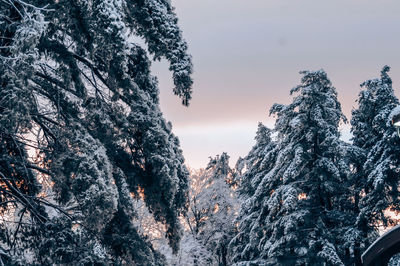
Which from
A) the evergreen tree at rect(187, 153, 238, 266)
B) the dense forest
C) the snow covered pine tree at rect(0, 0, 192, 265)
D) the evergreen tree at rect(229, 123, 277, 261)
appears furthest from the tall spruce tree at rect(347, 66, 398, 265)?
the evergreen tree at rect(187, 153, 238, 266)

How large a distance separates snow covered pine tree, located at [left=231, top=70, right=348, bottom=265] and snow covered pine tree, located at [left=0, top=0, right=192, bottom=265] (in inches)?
308

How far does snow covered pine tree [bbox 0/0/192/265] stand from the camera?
729 cm

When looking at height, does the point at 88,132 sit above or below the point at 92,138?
above

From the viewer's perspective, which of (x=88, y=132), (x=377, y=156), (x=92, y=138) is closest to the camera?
(x=92, y=138)

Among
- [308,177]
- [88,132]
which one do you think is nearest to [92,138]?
[88,132]

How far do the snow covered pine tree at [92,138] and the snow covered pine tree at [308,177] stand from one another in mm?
7814

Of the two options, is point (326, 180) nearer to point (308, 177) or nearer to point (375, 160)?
point (308, 177)

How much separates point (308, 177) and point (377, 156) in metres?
3.07

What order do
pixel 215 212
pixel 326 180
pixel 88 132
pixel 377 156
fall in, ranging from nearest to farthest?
pixel 88 132
pixel 326 180
pixel 377 156
pixel 215 212

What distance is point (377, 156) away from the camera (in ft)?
57.9

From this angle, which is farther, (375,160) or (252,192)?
(252,192)

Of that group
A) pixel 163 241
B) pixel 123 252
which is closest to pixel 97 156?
pixel 123 252

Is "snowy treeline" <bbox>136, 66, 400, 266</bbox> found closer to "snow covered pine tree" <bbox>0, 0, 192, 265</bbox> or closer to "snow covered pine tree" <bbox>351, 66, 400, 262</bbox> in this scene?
"snow covered pine tree" <bbox>351, 66, 400, 262</bbox>

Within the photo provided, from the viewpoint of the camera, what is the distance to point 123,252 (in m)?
8.65
